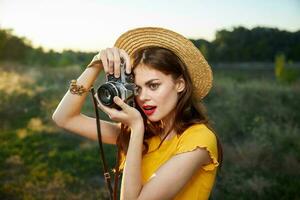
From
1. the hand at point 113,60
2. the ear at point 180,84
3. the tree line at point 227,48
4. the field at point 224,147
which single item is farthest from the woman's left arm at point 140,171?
the tree line at point 227,48

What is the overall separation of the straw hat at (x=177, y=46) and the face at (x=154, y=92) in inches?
5.7

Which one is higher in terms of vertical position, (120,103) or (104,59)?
(104,59)

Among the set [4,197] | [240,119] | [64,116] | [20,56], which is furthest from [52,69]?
[64,116]

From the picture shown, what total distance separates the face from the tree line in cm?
966

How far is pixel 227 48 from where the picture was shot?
15.6 metres

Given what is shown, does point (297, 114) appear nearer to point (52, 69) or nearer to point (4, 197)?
point (4, 197)

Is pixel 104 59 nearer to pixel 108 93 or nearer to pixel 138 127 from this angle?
pixel 108 93

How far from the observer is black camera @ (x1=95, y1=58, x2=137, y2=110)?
1458 mm

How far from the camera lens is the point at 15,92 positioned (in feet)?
37.5

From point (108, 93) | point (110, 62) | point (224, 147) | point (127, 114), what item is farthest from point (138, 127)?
point (224, 147)

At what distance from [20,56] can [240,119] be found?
14992mm

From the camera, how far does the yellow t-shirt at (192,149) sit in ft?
4.93

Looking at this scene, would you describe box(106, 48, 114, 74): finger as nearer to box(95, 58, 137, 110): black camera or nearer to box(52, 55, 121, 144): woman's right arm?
box(95, 58, 137, 110): black camera

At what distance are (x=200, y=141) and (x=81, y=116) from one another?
0.63 metres
